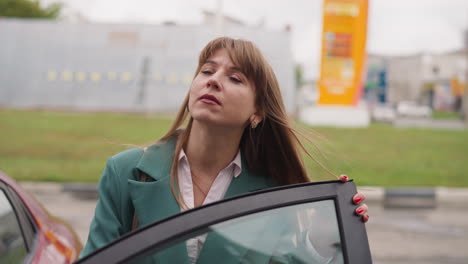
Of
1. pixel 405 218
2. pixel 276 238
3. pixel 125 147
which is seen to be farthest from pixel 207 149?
pixel 125 147

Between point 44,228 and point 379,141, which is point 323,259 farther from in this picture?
point 379,141

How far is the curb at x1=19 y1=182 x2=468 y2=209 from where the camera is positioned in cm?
725

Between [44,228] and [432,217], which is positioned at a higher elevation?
[44,228]

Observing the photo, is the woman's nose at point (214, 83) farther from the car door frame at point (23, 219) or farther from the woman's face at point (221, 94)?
the car door frame at point (23, 219)

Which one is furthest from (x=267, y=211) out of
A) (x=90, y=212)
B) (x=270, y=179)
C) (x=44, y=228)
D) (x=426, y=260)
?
(x=90, y=212)

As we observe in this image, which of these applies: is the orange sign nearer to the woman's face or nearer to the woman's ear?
the woman's ear

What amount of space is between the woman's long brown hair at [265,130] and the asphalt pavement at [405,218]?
11.2 ft

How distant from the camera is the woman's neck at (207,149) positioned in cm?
174

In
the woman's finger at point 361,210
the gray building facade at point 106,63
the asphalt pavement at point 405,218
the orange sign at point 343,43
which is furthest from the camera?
the gray building facade at point 106,63

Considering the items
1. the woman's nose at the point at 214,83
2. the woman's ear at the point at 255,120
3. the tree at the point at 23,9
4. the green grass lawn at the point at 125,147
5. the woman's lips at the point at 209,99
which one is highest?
the tree at the point at 23,9

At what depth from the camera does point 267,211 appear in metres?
1.23

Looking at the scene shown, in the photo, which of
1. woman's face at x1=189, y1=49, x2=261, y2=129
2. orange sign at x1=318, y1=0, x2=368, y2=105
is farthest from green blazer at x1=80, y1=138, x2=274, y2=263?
orange sign at x1=318, y1=0, x2=368, y2=105

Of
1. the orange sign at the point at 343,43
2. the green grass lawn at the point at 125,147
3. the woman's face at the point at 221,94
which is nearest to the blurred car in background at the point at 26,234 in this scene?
the woman's face at the point at 221,94

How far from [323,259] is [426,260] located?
4.06 metres
